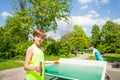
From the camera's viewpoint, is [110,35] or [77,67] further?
[110,35]

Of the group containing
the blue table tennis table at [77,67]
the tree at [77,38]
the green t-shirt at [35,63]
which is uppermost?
the tree at [77,38]

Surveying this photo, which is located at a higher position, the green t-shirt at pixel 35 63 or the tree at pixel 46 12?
the tree at pixel 46 12

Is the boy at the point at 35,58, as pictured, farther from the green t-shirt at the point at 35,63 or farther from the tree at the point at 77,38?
the tree at the point at 77,38

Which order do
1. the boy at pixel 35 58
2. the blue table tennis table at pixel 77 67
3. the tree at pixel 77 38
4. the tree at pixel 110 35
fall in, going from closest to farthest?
the boy at pixel 35 58 < the blue table tennis table at pixel 77 67 < the tree at pixel 77 38 < the tree at pixel 110 35


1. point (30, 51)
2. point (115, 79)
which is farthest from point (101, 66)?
point (30, 51)

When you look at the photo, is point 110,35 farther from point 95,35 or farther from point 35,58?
point 35,58

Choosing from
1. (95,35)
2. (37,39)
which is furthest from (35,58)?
(95,35)

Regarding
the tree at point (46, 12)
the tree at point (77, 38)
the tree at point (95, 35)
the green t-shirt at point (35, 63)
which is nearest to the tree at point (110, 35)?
the tree at point (95, 35)

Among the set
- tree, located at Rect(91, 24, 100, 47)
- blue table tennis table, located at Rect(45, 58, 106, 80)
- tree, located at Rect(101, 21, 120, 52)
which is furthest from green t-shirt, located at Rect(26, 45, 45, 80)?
tree, located at Rect(91, 24, 100, 47)

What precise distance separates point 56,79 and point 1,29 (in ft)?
65.4

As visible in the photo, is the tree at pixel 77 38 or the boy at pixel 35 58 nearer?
the boy at pixel 35 58

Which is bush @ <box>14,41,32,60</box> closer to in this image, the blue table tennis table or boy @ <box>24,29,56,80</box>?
the blue table tennis table

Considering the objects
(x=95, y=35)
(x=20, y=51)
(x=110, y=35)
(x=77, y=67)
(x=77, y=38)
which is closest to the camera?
(x=77, y=67)

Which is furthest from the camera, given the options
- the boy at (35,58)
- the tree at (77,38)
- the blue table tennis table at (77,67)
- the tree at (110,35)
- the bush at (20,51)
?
the tree at (110,35)
